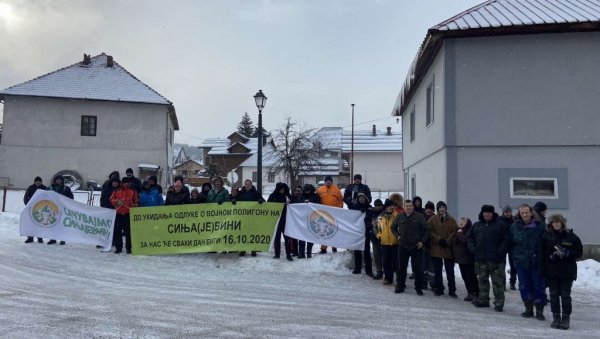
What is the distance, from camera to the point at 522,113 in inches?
457

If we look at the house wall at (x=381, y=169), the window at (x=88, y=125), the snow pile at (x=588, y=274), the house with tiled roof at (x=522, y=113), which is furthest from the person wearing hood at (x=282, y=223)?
the house wall at (x=381, y=169)

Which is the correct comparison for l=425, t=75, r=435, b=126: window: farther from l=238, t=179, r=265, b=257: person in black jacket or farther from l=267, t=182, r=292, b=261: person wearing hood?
l=238, t=179, r=265, b=257: person in black jacket

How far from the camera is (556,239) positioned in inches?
260

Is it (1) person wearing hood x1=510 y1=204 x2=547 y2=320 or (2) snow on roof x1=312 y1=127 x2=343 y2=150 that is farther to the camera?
(2) snow on roof x1=312 y1=127 x2=343 y2=150

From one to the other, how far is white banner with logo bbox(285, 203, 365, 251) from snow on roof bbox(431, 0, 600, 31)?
17.2 feet

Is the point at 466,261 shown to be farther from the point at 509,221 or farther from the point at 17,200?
the point at 17,200

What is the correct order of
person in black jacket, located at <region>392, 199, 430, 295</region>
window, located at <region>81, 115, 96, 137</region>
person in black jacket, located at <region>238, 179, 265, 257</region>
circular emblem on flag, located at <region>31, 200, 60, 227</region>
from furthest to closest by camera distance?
window, located at <region>81, 115, 96, 137</region> < circular emblem on flag, located at <region>31, 200, 60, 227</region> < person in black jacket, located at <region>238, 179, 265, 257</region> < person in black jacket, located at <region>392, 199, 430, 295</region>

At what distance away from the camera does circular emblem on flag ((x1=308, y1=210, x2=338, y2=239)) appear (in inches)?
422

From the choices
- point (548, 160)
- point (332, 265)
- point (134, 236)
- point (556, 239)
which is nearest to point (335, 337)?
point (556, 239)

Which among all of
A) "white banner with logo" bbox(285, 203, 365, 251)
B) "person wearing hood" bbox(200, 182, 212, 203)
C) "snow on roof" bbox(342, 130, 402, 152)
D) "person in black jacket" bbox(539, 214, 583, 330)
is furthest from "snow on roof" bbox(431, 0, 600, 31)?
"snow on roof" bbox(342, 130, 402, 152)

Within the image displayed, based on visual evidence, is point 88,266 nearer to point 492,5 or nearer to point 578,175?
point 578,175

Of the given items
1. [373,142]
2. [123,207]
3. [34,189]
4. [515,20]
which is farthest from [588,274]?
[373,142]

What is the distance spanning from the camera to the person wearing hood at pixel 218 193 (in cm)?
1119

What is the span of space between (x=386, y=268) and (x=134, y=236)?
244 inches
